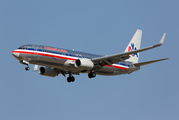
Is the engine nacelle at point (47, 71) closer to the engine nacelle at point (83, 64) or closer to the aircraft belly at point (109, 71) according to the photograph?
the engine nacelle at point (83, 64)

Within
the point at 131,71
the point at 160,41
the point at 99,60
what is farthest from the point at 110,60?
the point at 160,41

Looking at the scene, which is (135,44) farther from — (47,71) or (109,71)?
(47,71)

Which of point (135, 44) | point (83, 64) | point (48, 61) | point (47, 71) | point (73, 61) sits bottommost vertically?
point (48, 61)

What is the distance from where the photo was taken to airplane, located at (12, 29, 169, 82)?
4884 centimetres

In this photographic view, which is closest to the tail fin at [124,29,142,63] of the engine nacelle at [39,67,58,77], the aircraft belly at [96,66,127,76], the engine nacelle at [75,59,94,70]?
the aircraft belly at [96,66,127,76]

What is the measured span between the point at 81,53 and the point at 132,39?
15.2m

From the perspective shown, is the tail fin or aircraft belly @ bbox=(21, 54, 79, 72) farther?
the tail fin

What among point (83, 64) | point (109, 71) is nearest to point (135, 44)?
point (109, 71)

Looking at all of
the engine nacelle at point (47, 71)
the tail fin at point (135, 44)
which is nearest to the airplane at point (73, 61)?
the engine nacelle at point (47, 71)

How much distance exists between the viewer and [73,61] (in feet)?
171

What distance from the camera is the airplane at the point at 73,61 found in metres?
48.8

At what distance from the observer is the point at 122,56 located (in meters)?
53.0

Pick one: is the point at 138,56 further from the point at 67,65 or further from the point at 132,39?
the point at 67,65

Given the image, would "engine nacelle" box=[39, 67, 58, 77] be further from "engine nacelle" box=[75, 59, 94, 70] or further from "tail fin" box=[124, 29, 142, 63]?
"tail fin" box=[124, 29, 142, 63]
